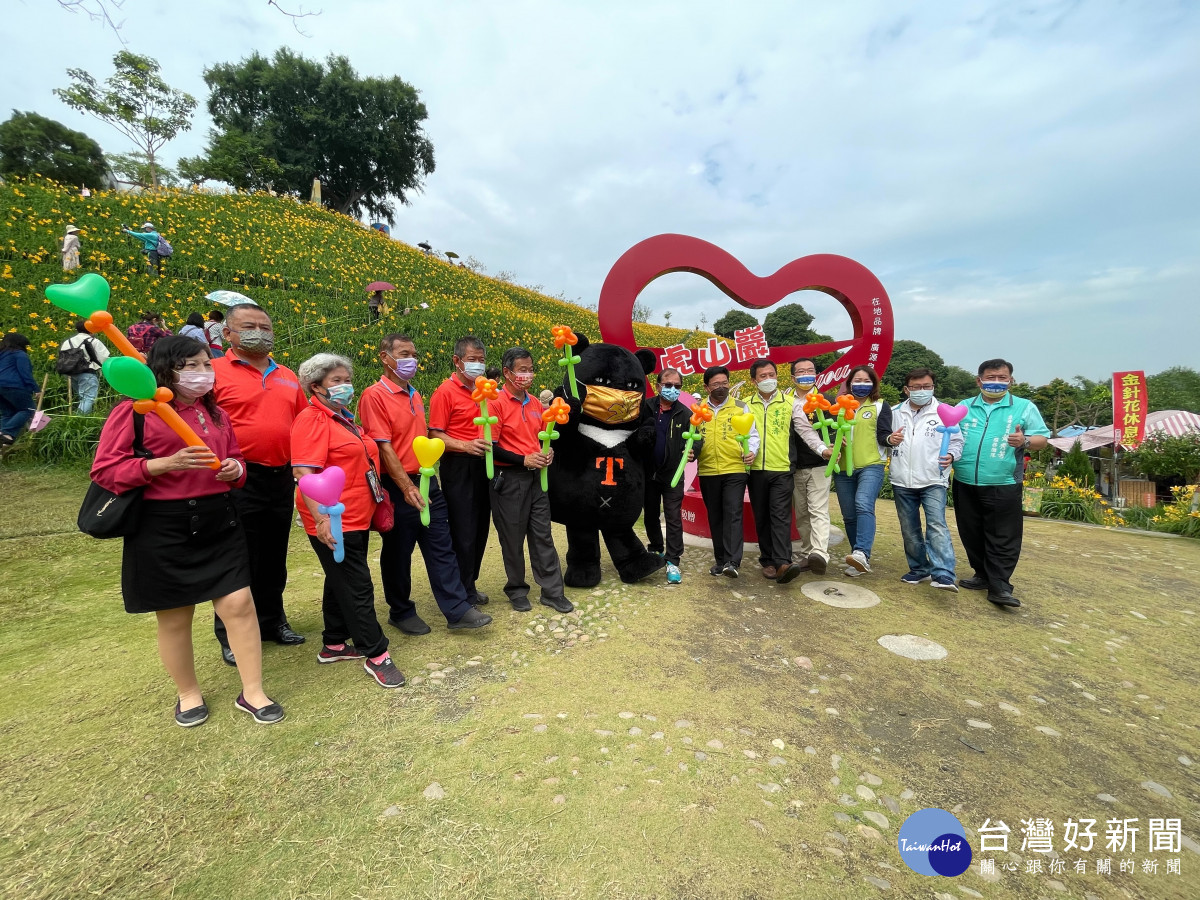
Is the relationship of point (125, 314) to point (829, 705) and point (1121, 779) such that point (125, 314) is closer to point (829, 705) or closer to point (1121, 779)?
point (829, 705)

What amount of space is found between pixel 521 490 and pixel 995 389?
3352mm

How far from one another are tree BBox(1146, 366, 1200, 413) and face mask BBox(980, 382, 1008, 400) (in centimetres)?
2279

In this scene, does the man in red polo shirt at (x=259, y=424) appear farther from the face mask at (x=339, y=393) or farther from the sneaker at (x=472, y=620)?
the sneaker at (x=472, y=620)

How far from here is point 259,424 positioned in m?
2.53

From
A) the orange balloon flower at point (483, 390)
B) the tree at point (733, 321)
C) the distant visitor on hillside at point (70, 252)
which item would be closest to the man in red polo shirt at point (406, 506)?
the orange balloon flower at point (483, 390)

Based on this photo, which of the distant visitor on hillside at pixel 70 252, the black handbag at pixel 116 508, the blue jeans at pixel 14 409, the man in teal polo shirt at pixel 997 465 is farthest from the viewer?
the distant visitor on hillside at pixel 70 252

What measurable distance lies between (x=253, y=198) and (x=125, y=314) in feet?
30.7

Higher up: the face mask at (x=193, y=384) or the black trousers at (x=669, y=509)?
the face mask at (x=193, y=384)

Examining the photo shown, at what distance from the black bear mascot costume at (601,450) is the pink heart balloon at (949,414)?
2075 mm

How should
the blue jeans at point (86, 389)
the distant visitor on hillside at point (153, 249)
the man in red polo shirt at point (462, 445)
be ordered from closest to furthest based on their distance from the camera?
the man in red polo shirt at point (462, 445) < the blue jeans at point (86, 389) < the distant visitor on hillside at point (153, 249)

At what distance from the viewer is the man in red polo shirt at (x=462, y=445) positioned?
3211 mm

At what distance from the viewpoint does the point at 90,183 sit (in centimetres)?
2328

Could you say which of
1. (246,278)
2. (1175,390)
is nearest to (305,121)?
(246,278)

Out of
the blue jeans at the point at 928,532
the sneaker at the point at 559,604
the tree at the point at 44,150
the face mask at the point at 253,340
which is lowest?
the sneaker at the point at 559,604
